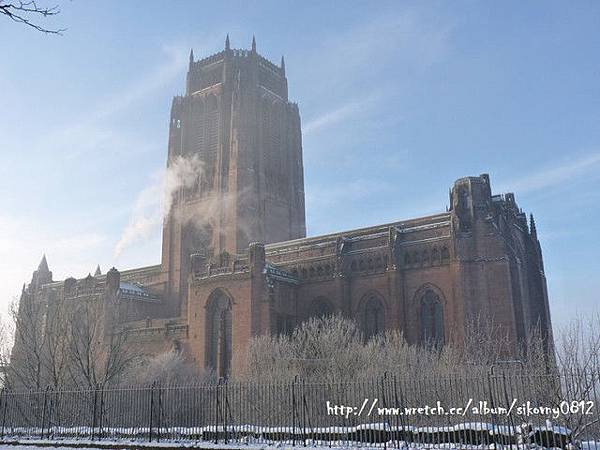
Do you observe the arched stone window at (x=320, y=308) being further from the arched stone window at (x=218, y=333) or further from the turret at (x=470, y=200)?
the turret at (x=470, y=200)

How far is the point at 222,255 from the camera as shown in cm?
4578

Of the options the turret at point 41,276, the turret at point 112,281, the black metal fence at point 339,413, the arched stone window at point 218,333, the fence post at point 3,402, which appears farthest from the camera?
the turret at point 41,276

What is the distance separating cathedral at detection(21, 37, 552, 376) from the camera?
132 ft

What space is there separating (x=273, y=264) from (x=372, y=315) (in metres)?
9.19

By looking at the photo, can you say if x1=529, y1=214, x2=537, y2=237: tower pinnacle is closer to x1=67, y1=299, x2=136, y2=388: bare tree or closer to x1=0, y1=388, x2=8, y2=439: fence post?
x1=67, y1=299, x2=136, y2=388: bare tree

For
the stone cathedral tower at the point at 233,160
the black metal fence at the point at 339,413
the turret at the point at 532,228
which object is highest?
the stone cathedral tower at the point at 233,160

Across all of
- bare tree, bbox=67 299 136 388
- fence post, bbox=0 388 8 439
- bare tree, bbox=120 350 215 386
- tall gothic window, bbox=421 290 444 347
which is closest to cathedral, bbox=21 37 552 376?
tall gothic window, bbox=421 290 444 347

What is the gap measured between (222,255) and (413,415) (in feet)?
93.7

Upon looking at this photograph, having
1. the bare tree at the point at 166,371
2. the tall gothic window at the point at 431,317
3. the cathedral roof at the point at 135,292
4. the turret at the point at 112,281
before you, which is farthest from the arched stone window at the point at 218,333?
the tall gothic window at the point at 431,317

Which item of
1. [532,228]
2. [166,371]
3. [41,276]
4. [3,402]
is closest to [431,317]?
[532,228]

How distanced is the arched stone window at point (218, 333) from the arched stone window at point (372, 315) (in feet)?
31.7

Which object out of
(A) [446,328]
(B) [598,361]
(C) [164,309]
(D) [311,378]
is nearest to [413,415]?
(B) [598,361]

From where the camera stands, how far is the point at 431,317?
→ 1650 inches

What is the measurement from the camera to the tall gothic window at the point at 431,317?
4134 centimetres
